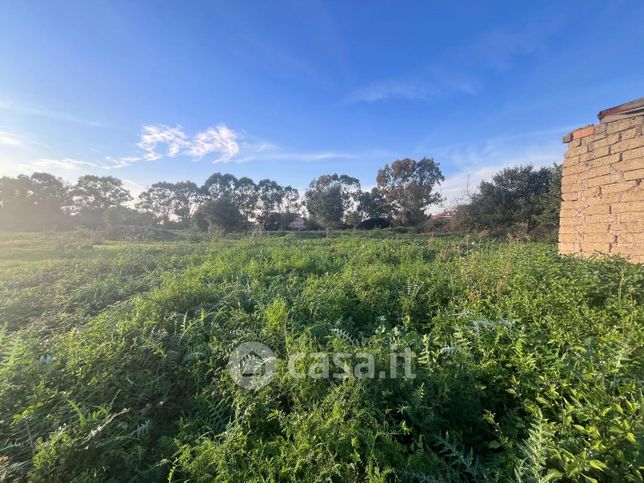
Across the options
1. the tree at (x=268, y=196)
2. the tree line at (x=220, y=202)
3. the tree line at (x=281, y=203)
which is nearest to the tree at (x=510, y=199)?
the tree line at (x=281, y=203)

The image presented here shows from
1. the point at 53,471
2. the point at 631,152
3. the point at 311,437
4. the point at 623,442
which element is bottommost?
the point at 53,471

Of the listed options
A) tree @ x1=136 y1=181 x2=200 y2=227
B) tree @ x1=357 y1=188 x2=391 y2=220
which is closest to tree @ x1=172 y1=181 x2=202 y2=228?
tree @ x1=136 y1=181 x2=200 y2=227

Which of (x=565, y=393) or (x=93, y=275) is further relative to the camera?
(x=93, y=275)

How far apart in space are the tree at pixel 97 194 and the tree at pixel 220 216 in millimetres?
16392

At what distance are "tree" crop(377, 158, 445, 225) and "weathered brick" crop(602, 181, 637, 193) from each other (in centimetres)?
2748

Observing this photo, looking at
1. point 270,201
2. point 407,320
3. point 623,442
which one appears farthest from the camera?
point 270,201

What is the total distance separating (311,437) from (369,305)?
2.08 metres

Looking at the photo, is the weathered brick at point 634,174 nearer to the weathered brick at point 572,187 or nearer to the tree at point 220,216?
the weathered brick at point 572,187

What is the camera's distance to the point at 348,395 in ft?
5.64

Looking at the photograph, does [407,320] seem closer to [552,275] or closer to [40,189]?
[552,275]

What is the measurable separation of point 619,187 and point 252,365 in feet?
17.4

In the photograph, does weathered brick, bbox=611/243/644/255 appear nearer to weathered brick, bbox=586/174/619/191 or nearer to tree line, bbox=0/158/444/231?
weathered brick, bbox=586/174/619/191

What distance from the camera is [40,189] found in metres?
27.7

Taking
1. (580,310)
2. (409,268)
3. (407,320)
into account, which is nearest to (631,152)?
(580,310)
